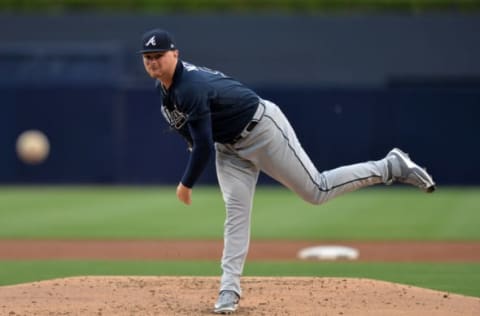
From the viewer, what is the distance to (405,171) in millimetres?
6758

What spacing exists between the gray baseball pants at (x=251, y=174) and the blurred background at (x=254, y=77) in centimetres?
1277

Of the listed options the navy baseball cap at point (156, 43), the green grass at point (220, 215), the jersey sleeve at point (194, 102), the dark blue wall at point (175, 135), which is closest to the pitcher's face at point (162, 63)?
the navy baseball cap at point (156, 43)

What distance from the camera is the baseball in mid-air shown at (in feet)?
62.7

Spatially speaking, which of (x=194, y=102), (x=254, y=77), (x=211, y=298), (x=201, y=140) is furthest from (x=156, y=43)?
(x=254, y=77)

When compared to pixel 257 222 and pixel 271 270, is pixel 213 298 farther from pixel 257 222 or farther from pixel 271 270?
pixel 257 222

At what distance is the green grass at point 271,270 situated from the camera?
842cm

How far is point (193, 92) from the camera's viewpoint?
5961 millimetres

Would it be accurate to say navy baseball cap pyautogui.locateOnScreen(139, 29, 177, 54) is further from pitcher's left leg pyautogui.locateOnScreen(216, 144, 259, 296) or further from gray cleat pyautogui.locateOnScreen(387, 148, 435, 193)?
gray cleat pyautogui.locateOnScreen(387, 148, 435, 193)

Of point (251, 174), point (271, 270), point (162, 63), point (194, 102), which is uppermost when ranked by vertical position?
point (162, 63)

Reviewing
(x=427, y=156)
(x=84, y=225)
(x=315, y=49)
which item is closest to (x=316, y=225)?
(x=84, y=225)

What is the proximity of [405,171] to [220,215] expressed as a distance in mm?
7911

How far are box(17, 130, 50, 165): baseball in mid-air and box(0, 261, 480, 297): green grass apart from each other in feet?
31.3

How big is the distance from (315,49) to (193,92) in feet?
54.8

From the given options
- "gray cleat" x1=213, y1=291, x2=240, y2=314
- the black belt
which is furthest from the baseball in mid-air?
"gray cleat" x1=213, y1=291, x2=240, y2=314
